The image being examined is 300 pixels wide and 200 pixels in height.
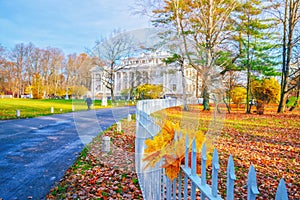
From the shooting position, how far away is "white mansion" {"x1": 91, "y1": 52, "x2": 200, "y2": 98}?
180 cm

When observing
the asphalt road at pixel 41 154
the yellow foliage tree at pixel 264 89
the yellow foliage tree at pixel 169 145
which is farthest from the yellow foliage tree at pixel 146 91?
the yellow foliage tree at pixel 264 89

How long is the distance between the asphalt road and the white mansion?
0.23 m

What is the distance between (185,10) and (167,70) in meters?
1.41

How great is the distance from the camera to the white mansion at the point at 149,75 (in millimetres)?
1805

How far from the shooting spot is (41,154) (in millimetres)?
6008

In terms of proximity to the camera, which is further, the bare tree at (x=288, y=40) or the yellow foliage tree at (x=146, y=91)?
the bare tree at (x=288, y=40)

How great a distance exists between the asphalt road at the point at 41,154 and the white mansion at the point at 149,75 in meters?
0.23

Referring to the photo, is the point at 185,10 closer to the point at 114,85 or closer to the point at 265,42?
the point at 114,85

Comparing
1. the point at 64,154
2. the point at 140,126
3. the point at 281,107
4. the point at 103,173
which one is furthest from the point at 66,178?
the point at 281,107

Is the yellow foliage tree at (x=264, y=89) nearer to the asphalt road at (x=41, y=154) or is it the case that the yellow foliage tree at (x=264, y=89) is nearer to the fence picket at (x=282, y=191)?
the asphalt road at (x=41, y=154)

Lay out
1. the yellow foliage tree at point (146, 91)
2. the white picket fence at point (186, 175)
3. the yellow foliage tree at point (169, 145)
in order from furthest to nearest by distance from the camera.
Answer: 1. the yellow foliage tree at point (146, 91)
2. the yellow foliage tree at point (169, 145)
3. the white picket fence at point (186, 175)

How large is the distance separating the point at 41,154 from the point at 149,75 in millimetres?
5297

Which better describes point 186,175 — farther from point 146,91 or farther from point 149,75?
point 149,75

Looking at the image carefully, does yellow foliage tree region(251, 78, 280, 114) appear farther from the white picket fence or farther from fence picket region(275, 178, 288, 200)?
fence picket region(275, 178, 288, 200)
